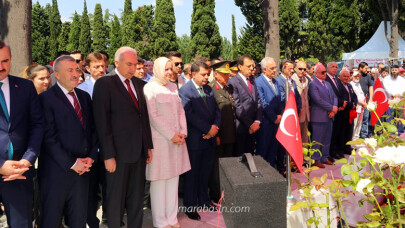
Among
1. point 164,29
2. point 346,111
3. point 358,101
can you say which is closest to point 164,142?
point 346,111

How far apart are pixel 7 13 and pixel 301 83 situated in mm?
5227

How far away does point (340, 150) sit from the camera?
7574 millimetres

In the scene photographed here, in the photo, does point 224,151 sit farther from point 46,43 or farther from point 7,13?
point 46,43

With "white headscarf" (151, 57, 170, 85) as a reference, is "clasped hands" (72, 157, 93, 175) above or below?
below

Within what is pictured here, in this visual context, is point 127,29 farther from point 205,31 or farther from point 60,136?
point 60,136

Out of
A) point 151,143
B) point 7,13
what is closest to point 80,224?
point 151,143

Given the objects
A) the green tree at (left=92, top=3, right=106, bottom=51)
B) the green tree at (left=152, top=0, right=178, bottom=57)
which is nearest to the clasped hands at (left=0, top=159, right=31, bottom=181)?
the green tree at (left=152, top=0, right=178, bottom=57)

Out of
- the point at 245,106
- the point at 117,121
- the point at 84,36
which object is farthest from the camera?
the point at 84,36

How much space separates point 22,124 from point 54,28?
49.1 m

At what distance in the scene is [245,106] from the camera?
520 centimetres

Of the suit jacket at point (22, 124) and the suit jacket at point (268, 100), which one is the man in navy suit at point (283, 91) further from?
the suit jacket at point (22, 124)

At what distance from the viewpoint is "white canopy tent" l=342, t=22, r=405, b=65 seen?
1947cm

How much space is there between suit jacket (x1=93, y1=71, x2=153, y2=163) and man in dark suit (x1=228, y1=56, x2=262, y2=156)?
2115mm

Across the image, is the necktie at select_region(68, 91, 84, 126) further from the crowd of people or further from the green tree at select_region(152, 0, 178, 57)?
the green tree at select_region(152, 0, 178, 57)
